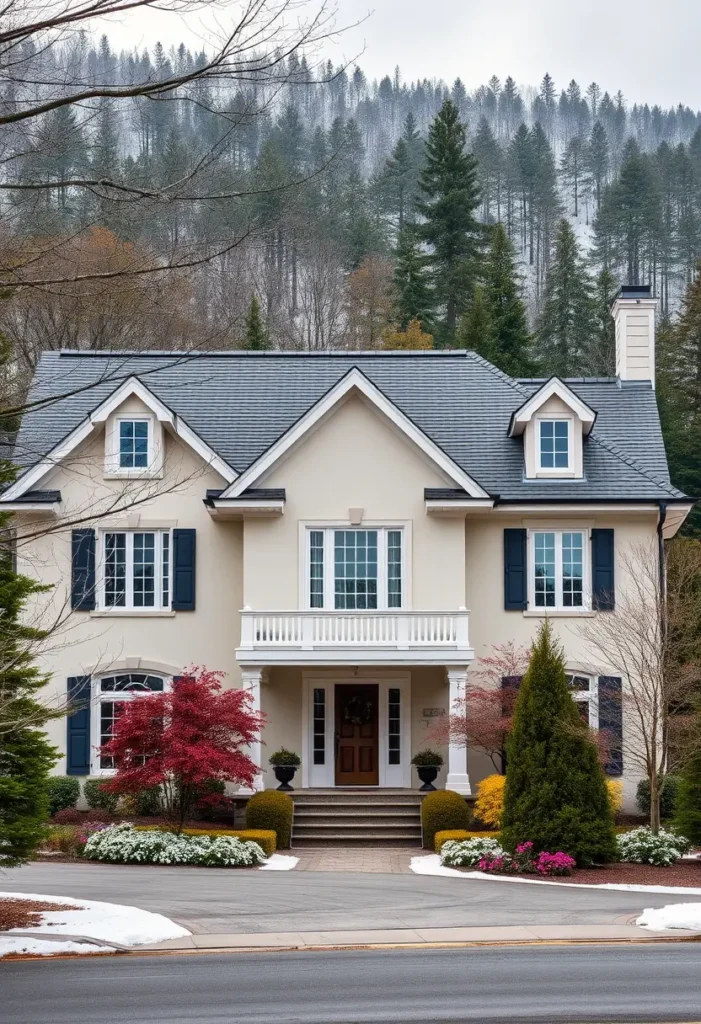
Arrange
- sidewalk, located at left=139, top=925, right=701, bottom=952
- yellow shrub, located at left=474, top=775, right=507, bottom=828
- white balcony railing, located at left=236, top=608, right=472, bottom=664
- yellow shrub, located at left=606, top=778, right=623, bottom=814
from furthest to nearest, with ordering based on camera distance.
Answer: white balcony railing, located at left=236, top=608, right=472, bottom=664, yellow shrub, located at left=606, top=778, right=623, bottom=814, yellow shrub, located at left=474, top=775, right=507, bottom=828, sidewalk, located at left=139, top=925, right=701, bottom=952

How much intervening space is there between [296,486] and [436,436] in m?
3.76

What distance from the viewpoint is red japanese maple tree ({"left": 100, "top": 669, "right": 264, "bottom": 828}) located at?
2311 centimetres

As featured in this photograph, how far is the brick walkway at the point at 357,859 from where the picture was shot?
23.0 meters

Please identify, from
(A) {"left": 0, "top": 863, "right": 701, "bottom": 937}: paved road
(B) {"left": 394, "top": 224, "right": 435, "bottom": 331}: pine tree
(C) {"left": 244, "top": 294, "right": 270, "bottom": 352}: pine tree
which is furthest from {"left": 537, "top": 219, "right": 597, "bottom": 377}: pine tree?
(A) {"left": 0, "top": 863, "right": 701, "bottom": 937}: paved road

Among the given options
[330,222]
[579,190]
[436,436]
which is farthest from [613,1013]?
[579,190]

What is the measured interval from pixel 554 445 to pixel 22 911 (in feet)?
52.3

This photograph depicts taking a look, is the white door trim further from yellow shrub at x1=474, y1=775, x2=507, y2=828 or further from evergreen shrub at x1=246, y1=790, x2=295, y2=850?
yellow shrub at x1=474, y1=775, x2=507, y2=828

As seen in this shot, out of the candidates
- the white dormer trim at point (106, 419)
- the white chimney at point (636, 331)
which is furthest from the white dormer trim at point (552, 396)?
the white dormer trim at point (106, 419)

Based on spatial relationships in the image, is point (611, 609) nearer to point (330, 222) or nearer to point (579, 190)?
point (330, 222)

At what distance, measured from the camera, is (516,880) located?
21.0 m

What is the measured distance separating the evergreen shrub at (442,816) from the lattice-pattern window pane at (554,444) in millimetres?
7622

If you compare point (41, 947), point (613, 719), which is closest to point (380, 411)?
point (613, 719)

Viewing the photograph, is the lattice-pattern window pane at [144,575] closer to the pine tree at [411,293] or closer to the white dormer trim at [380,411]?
the white dormer trim at [380,411]

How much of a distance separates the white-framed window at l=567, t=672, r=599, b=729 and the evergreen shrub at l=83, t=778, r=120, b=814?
9487mm
